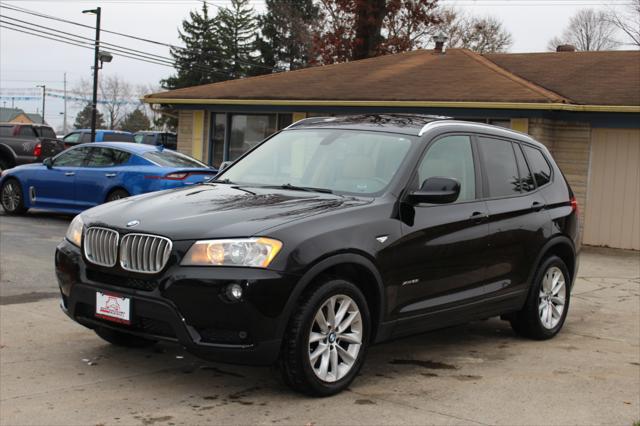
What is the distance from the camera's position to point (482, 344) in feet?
22.4

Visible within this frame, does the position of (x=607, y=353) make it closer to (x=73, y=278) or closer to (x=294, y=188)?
(x=294, y=188)

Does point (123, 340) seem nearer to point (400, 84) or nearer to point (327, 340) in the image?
point (327, 340)

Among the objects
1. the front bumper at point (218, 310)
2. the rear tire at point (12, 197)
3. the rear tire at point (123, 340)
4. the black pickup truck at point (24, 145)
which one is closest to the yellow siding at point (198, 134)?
the black pickup truck at point (24, 145)

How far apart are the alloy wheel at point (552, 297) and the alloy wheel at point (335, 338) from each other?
246 centimetres

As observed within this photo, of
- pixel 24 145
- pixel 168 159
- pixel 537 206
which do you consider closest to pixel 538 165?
pixel 537 206

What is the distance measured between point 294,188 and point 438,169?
43.0 inches

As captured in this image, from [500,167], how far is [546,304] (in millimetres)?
1330

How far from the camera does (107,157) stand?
1430cm

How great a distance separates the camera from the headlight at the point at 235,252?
4688mm

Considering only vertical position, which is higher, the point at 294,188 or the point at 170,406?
the point at 294,188

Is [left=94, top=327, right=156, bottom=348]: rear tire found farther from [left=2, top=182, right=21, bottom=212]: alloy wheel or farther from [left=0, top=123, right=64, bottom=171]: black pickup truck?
[left=0, top=123, right=64, bottom=171]: black pickup truck

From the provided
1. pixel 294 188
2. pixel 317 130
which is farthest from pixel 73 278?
pixel 317 130

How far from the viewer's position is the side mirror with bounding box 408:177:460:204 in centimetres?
555

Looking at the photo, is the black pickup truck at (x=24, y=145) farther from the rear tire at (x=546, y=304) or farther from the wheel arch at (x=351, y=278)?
the wheel arch at (x=351, y=278)
